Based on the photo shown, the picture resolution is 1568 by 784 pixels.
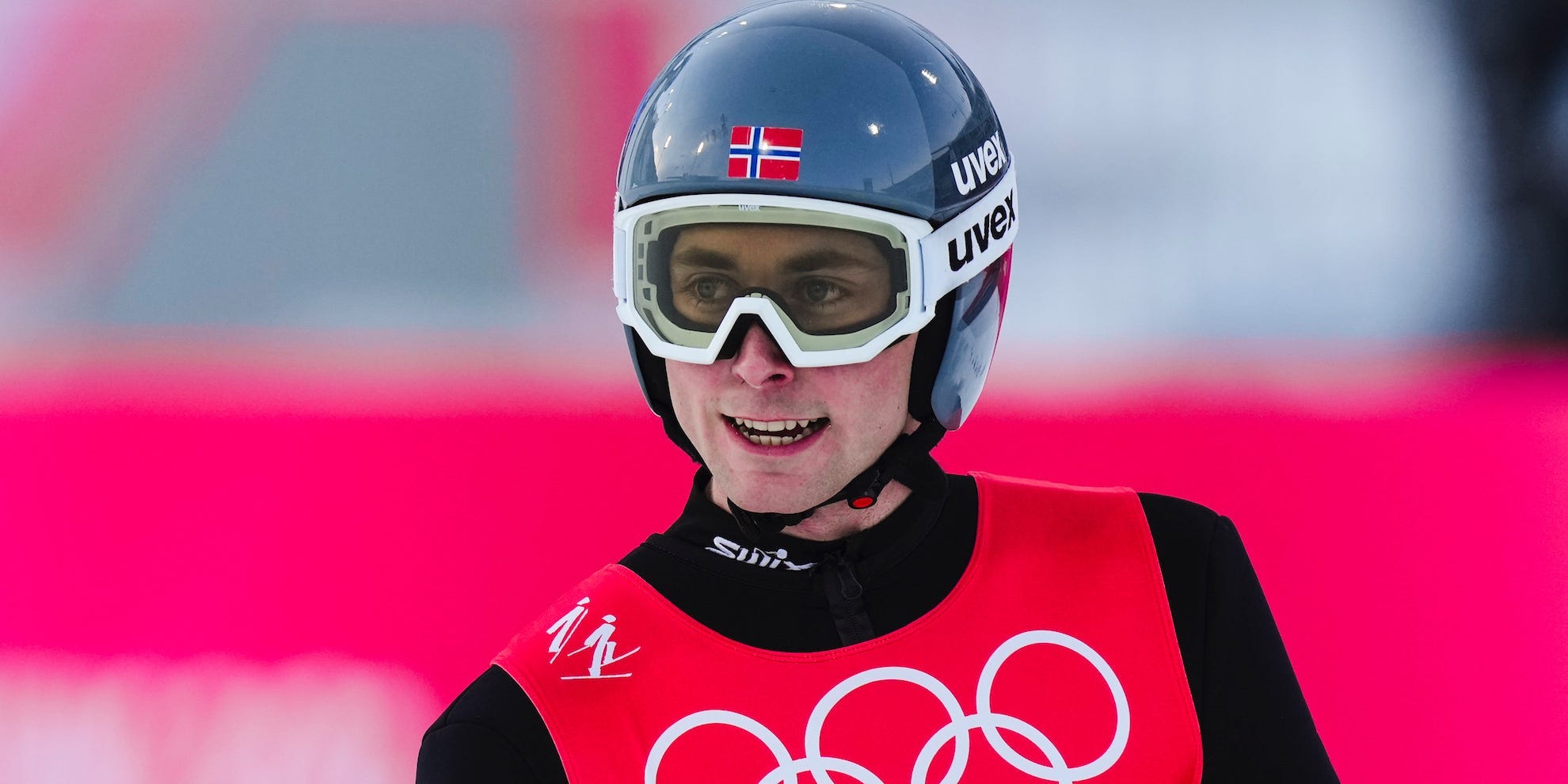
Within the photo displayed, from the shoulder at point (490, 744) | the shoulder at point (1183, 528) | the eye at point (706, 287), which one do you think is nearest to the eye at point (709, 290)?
the eye at point (706, 287)

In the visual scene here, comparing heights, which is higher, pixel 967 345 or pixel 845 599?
pixel 967 345

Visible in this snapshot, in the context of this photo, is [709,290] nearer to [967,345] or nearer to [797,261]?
[797,261]

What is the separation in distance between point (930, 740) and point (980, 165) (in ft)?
1.98

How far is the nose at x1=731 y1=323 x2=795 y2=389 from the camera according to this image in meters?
1.37

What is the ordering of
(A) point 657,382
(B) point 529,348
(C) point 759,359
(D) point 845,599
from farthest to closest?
(B) point 529,348
(A) point 657,382
(D) point 845,599
(C) point 759,359

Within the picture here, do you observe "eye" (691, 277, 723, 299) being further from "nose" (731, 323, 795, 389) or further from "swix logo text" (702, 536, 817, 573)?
"swix logo text" (702, 536, 817, 573)

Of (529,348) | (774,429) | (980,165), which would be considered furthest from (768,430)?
(529,348)

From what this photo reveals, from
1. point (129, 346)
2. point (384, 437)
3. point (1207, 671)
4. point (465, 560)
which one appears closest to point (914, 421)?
point (1207, 671)

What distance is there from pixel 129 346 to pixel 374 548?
36.9 inches

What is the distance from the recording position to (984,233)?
1.54 m

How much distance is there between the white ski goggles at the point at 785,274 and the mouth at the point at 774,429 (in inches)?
2.9

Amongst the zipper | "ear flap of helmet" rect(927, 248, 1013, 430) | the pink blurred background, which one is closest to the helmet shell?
"ear flap of helmet" rect(927, 248, 1013, 430)

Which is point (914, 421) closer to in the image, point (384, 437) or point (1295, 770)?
point (1295, 770)

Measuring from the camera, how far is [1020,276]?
3498 mm
